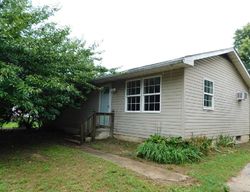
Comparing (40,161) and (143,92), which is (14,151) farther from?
(143,92)

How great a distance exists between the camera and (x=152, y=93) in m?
9.26

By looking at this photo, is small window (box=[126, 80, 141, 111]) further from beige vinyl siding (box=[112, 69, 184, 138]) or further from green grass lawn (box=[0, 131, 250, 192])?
green grass lawn (box=[0, 131, 250, 192])

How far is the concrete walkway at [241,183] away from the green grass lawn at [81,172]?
0.18 meters

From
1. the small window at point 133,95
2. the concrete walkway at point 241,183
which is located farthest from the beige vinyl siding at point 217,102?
the concrete walkway at point 241,183

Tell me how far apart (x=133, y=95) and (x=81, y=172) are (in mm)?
5266

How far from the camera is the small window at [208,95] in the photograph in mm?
9344

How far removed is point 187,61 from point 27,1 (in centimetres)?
560

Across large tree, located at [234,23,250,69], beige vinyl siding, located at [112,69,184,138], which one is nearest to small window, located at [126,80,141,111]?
beige vinyl siding, located at [112,69,184,138]

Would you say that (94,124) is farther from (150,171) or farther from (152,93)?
(150,171)

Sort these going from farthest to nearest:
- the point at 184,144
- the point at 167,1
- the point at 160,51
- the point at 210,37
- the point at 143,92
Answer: the point at 160,51 < the point at 210,37 < the point at 167,1 < the point at 143,92 < the point at 184,144

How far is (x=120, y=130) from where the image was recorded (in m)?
10.5

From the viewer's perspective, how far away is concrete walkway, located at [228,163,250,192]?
469 cm

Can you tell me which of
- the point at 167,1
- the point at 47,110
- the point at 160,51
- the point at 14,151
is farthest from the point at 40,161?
the point at 160,51

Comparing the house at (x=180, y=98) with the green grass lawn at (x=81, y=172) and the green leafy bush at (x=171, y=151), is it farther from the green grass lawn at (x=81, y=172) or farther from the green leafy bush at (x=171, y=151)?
the green grass lawn at (x=81, y=172)
